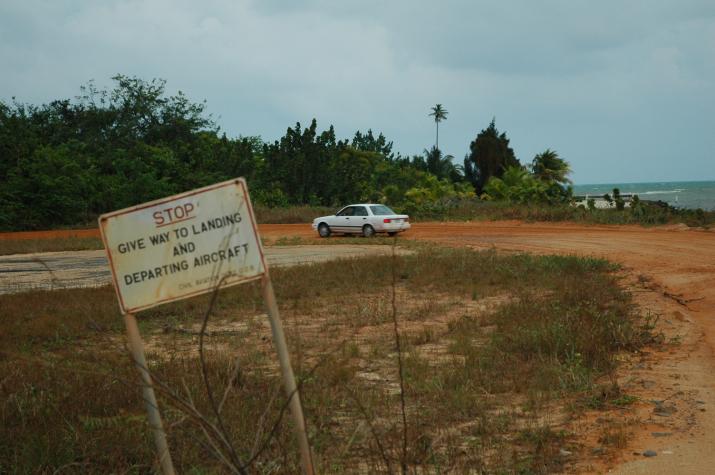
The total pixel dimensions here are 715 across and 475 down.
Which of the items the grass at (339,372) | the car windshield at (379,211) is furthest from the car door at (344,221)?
the grass at (339,372)

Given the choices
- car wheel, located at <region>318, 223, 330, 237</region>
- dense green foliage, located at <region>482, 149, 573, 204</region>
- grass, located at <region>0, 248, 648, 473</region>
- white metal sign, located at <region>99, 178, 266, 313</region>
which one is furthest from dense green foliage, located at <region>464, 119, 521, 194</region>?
white metal sign, located at <region>99, 178, 266, 313</region>

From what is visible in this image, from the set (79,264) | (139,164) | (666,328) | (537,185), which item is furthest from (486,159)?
(666,328)

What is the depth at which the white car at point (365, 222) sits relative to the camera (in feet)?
101

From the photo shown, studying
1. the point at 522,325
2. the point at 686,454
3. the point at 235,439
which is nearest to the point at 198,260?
the point at 235,439

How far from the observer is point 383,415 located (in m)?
6.48

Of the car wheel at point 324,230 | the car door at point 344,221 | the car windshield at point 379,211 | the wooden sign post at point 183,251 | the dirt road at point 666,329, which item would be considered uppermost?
the wooden sign post at point 183,251

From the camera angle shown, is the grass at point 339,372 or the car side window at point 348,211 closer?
the grass at point 339,372

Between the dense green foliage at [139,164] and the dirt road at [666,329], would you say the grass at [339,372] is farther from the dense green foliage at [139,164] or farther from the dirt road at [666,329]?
the dense green foliage at [139,164]

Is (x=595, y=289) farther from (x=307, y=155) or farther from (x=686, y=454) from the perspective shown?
(x=307, y=155)

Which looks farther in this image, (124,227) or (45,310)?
(45,310)

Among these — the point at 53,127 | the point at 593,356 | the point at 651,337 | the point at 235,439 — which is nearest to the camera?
the point at 235,439

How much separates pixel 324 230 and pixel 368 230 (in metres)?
2.26

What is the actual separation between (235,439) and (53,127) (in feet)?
160

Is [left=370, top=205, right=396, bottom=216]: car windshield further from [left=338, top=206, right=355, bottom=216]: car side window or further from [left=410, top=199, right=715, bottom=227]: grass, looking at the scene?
[left=410, top=199, right=715, bottom=227]: grass
